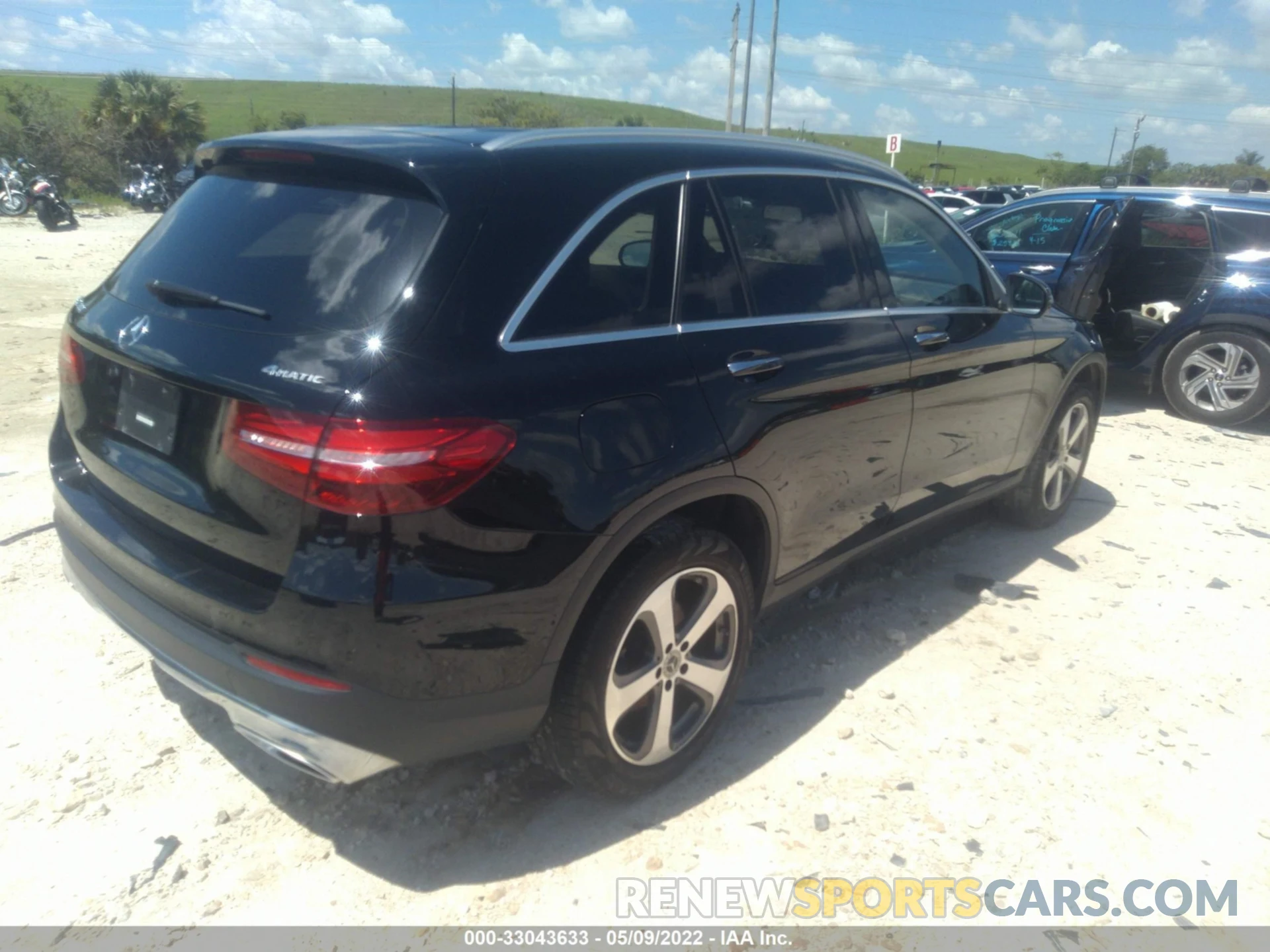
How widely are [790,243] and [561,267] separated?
42.1 inches

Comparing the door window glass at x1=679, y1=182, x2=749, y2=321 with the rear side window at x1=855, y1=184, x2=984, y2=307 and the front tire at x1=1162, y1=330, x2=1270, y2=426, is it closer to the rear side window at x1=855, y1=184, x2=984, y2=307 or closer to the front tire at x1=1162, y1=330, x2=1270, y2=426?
the rear side window at x1=855, y1=184, x2=984, y2=307

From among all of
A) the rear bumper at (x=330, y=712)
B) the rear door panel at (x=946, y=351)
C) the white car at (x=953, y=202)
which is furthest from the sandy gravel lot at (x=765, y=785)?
the white car at (x=953, y=202)

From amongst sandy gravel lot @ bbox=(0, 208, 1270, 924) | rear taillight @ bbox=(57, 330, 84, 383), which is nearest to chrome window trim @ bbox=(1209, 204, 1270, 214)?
sandy gravel lot @ bbox=(0, 208, 1270, 924)

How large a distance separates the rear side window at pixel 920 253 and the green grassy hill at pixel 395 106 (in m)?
61.4

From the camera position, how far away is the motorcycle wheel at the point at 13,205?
2153cm

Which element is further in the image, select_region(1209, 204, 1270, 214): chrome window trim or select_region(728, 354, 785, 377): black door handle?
select_region(1209, 204, 1270, 214): chrome window trim

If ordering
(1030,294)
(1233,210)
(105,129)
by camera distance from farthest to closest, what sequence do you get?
(105,129) → (1233,210) → (1030,294)

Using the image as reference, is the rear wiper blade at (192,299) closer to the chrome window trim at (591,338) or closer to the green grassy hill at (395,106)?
the chrome window trim at (591,338)

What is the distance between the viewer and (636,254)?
2.59 meters

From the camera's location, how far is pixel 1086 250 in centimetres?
741

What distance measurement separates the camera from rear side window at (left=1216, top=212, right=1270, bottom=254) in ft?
23.9

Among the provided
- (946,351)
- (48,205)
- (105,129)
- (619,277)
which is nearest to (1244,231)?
(946,351)

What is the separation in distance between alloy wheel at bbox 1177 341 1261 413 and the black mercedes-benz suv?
5.67 m

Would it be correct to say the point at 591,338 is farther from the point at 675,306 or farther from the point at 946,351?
the point at 946,351
